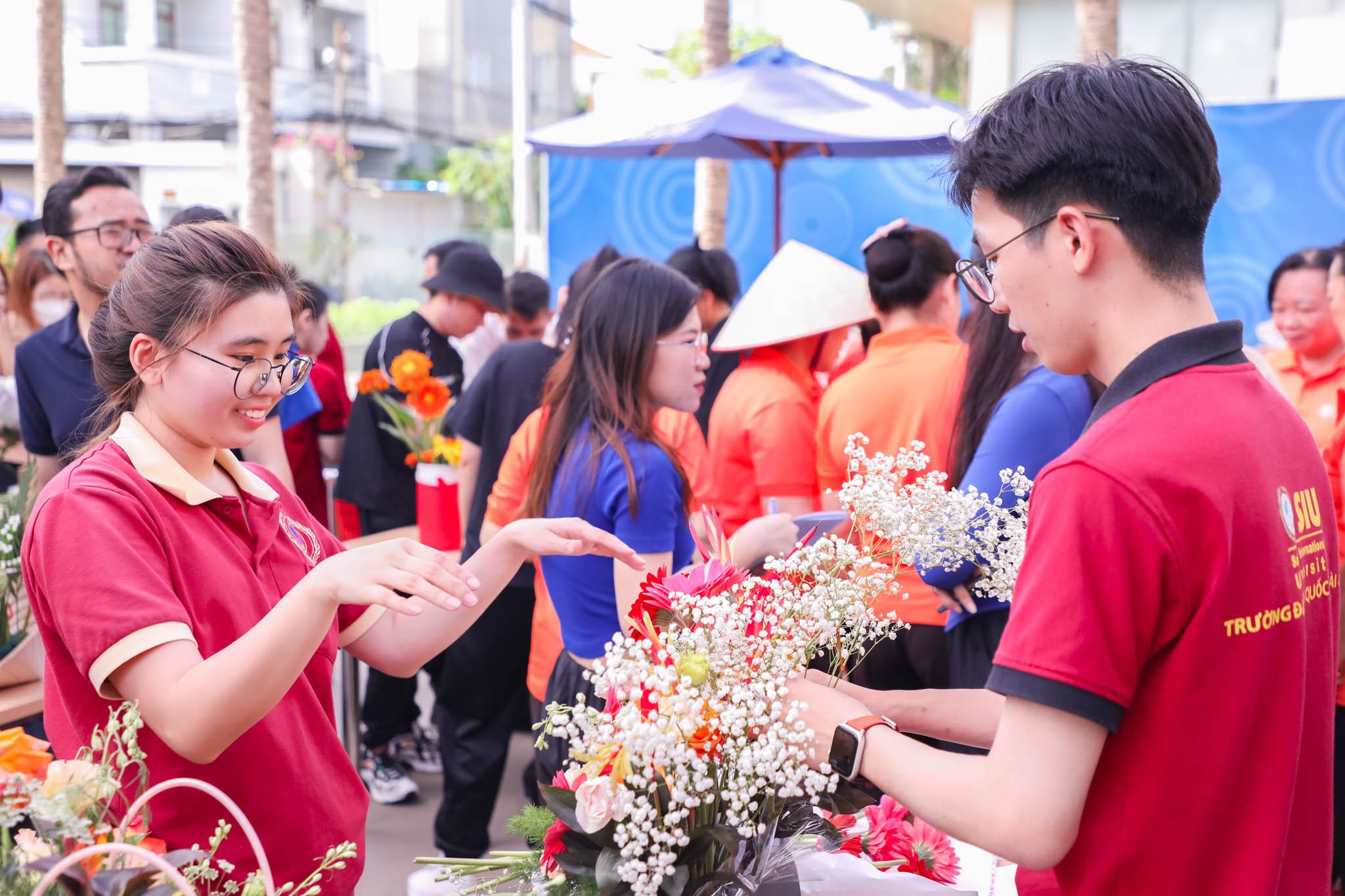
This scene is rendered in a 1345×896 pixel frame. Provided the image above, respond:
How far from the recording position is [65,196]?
3.38 m

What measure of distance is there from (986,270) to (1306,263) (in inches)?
145

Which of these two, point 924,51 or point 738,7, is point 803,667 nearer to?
point 924,51

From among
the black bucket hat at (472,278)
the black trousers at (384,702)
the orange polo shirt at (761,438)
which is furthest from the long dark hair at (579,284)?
the black trousers at (384,702)

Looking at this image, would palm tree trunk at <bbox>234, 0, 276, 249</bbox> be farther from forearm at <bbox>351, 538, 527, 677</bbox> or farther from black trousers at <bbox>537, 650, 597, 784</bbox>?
forearm at <bbox>351, 538, 527, 677</bbox>

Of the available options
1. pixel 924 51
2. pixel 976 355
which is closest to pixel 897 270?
pixel 976 355

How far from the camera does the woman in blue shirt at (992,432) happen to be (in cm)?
256

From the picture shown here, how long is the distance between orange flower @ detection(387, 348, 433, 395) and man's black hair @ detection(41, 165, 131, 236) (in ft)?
3.67

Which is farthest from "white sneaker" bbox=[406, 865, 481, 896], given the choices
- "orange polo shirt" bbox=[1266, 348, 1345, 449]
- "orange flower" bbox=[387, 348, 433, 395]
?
"orange polo shirt" bbox=[1266, 348, 1345, 449]

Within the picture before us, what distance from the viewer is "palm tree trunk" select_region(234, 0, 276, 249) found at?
814 cm

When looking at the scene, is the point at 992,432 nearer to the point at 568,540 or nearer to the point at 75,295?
the point at 568,540

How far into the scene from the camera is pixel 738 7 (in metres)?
33.8

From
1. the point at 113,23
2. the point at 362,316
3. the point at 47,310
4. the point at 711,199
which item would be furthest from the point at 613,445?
the point at 113,23

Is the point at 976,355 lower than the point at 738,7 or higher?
lower

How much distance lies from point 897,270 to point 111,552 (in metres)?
2.46
